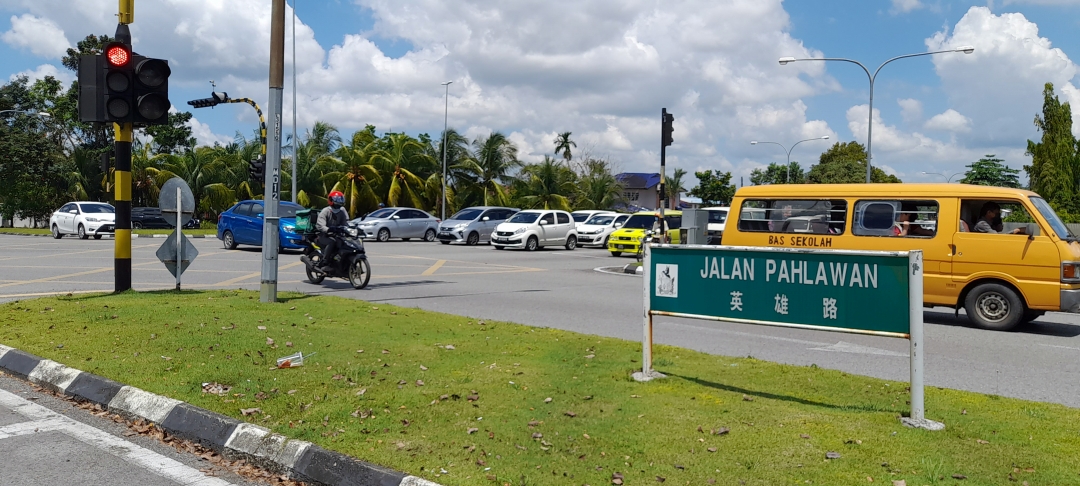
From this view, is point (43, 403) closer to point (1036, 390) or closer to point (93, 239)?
point (1036, 390)

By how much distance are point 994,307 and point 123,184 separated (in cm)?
1182

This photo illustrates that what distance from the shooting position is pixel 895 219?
12094 mm

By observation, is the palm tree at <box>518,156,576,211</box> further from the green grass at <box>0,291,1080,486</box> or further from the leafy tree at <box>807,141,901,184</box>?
the green grass at <box>0,291,1080,486</box>

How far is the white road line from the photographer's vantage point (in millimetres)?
4789

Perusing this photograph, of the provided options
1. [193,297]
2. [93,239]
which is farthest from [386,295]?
[93,239]

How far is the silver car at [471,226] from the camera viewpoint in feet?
107

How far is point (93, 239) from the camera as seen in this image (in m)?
31.0

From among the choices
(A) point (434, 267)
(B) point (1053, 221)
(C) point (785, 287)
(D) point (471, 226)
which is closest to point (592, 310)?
(B) point (1053, 221)

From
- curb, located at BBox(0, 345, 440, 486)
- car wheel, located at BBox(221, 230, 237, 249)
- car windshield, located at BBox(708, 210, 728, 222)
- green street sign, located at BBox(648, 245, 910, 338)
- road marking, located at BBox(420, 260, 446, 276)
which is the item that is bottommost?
curb, located at BBox(0, 345, 440, 486)

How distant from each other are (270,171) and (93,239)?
79.1 feet

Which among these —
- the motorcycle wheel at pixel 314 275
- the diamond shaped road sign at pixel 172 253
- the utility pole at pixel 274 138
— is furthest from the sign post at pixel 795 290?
the motorcycle wheel at pixel 314 275

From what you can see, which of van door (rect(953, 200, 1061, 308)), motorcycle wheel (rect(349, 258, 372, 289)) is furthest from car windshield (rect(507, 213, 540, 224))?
van door (rect(953, 200, 1061, 308))

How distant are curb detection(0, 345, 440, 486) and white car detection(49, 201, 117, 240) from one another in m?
26.7

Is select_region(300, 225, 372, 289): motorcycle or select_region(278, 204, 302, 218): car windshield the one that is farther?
select_region(278, 204, 302, 218): car windshield
